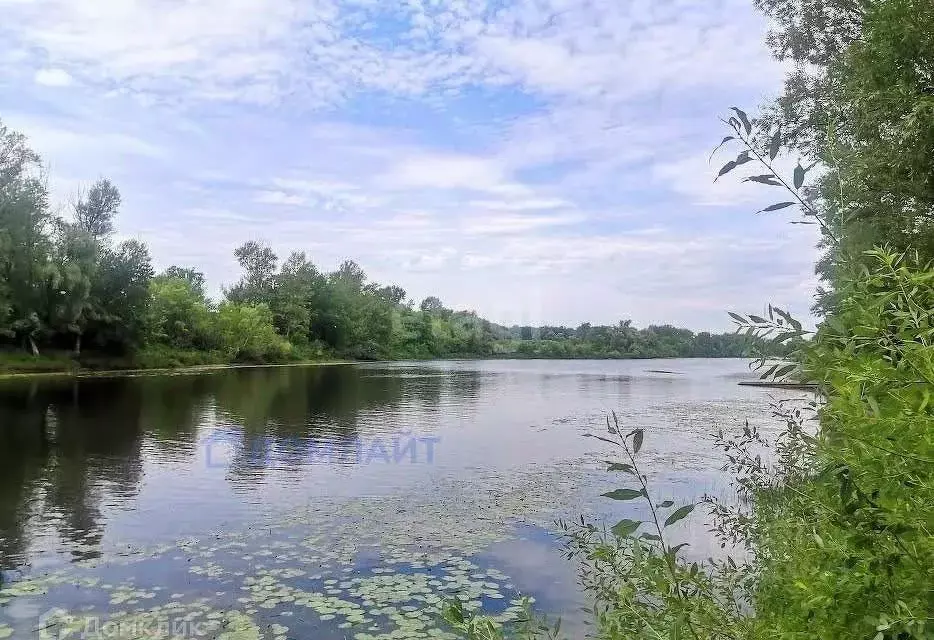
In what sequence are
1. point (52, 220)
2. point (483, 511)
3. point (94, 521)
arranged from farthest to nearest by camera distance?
point (52, 220)
point (483, 511)
point (94, 521)

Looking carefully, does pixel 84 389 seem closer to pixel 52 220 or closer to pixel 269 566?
pixel 52 220

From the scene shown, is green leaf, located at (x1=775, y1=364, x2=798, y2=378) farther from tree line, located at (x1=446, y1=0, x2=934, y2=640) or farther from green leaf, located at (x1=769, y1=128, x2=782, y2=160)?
green leaf, located at (x1=769, y1=128, x2=782, y2=160)

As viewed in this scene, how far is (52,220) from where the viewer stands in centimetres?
5144

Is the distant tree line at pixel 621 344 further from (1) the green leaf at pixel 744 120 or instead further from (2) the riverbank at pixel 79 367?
(1) the green leaf at pixel 744 120

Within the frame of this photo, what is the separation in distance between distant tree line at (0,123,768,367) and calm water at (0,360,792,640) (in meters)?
6.17

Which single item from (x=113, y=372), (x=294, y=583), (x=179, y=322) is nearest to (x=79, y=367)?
(x=113, y=372)

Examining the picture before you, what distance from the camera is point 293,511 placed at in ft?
42.5

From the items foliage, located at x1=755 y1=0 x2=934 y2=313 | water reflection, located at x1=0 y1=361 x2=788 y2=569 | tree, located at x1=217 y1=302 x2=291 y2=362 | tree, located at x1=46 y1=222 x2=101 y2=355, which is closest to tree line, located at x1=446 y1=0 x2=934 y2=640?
foliage, located at x1=755 y1=0 x2=934 y2=313

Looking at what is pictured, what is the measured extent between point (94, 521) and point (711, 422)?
909 inches

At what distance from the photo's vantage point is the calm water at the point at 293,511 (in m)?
8.23

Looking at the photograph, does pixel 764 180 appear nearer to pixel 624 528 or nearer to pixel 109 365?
pixel 624 528

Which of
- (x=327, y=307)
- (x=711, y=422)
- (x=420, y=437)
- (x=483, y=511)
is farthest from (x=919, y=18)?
(x=327, y=307)

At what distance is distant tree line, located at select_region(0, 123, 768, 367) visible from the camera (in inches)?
1839

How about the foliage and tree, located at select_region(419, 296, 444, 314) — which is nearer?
the foliage
